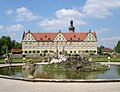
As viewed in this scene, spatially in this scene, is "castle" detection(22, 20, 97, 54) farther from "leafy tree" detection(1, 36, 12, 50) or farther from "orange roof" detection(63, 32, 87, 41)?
"leafy tree" detection(1, 36, 12, 50)

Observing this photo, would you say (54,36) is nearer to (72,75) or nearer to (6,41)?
(6,41)

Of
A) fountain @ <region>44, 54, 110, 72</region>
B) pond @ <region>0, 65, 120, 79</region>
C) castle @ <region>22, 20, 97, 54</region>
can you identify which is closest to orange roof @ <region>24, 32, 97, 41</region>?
castle @ <region>22, 20, 97, 54</region>

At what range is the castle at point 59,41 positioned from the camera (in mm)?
98500

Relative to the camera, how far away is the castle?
98500 mm

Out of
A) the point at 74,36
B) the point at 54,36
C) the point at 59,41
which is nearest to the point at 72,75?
the point at 74,36

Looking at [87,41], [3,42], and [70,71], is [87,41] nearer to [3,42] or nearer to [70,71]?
[3,42]

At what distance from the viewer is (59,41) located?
98750mm

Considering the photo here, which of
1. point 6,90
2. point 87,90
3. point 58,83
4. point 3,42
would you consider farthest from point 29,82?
point 3,42

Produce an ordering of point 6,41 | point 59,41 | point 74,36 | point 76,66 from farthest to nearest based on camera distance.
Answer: point 6,41 → point 59,41 → point 74,36 → point 76,66

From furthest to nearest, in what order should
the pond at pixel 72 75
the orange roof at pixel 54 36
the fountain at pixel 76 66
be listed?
the orange roof at pixel 54 36 → the fountain at pixel 76 66 → the pond at pixel 72 75

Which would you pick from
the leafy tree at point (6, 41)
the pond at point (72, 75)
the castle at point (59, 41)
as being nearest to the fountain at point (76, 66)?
the pond at point (72, 75)

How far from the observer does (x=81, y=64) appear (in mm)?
24984

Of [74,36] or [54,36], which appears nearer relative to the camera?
[74,36]

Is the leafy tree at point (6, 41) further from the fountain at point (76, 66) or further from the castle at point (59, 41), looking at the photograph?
the fountain at point (76, 66)
